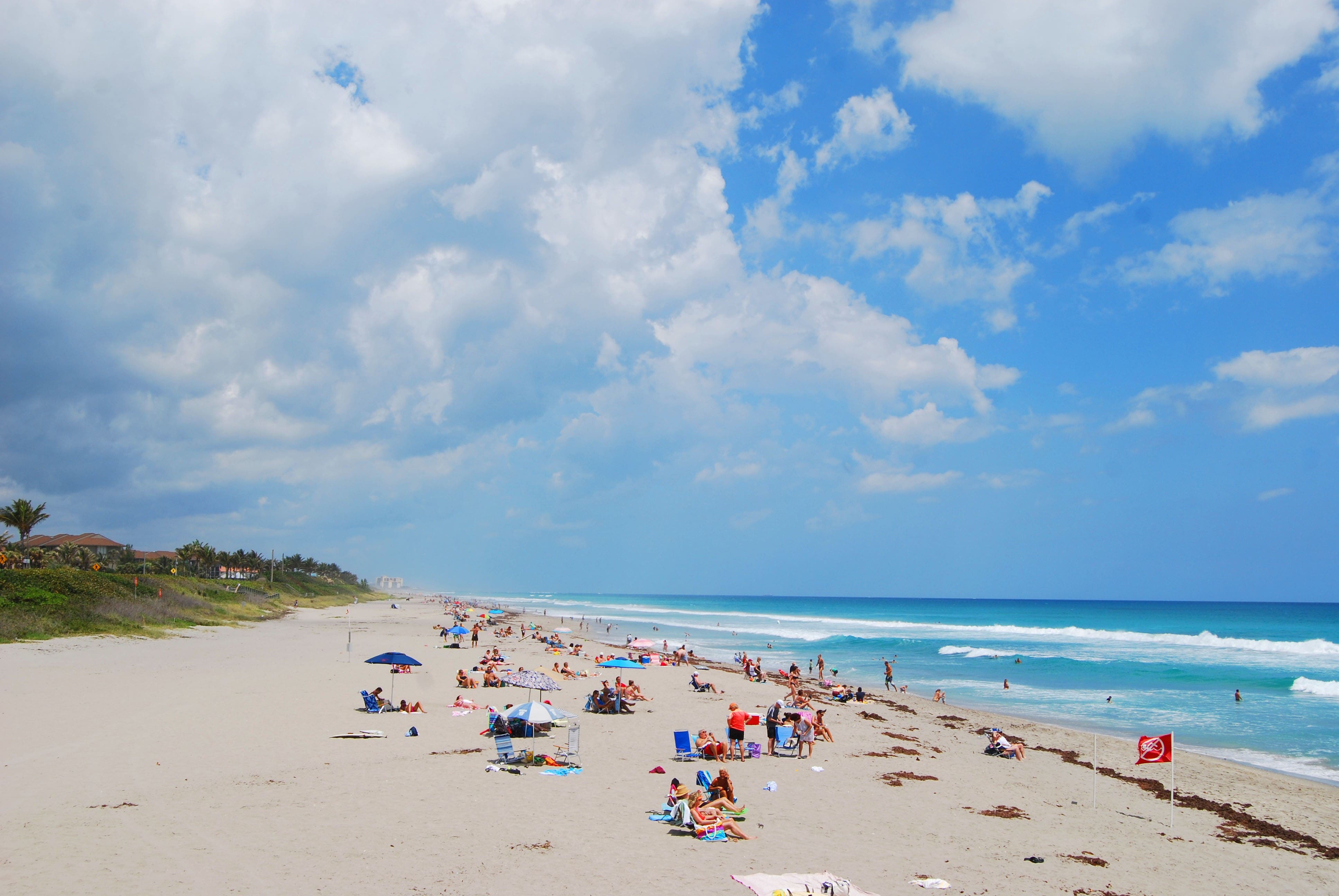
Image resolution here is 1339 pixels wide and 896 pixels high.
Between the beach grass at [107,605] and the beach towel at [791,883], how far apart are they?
30958 millimetres

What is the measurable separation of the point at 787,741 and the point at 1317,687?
33480 millimetres

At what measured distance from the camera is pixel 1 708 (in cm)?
1633

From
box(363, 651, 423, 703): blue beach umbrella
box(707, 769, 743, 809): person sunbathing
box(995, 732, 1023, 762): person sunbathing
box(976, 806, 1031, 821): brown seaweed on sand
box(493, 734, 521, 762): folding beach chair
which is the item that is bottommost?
box(995, 732, 1023, 762): person sunbathing

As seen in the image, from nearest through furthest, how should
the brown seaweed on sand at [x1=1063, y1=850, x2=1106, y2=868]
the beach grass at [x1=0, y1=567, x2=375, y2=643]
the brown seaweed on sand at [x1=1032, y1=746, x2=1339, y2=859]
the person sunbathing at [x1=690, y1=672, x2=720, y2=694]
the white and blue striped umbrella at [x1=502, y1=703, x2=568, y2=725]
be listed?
the brown seaweed on sand at [x1=1063, y1=850, x2=1106, y2=868]
the brown seaweed on sand at [x1=1032, y1=746, x2=1339, y2=859]
the white and blue striped umbrella at [x1=502, y1=703, x2=568, y2=725]
the person sunbathing at [x1=690, y1=672, x2=720, y2=694]
the beach grass at [x1=0, y1=567, x2=375, y2=643]

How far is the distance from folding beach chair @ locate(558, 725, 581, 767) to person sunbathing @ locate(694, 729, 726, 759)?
8.15 ft

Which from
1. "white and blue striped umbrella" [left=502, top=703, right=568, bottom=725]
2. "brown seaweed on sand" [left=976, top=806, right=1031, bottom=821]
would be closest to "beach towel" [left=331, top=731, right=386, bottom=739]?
"white and blue striped umbrella" [left=502, top=703, right=568, bottom=725]

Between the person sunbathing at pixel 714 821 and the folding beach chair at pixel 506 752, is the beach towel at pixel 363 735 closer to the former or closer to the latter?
the folding beach chair at pixel 506 752

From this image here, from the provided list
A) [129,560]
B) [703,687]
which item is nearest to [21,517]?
[129,560]

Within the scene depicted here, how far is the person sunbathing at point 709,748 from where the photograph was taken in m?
15.3

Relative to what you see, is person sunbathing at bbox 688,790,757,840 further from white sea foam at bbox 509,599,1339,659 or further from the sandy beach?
white sea foam at bbox 509,599,1339,659

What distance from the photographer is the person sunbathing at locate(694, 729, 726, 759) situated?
15.3m

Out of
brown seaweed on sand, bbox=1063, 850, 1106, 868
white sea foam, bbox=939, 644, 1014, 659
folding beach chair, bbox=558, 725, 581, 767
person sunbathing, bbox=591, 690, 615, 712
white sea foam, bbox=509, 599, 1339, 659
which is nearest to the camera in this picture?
brown seaweed on sand, bbox=1063, 850, 1106, 868

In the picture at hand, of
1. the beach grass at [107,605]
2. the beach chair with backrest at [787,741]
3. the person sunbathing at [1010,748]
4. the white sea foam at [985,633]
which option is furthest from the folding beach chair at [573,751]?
the white sea foam at [985,633]

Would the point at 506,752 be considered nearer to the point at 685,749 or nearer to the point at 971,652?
the point at 685,749
